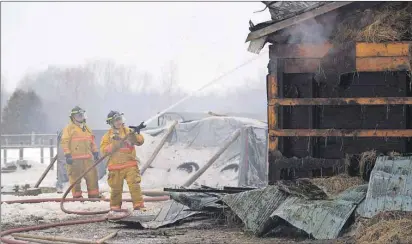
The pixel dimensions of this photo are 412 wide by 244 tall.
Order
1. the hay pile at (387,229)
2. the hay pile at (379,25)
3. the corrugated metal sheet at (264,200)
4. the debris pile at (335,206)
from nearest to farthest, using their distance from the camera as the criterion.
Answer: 1. the hay pile at (387,229)
2. the debris pile at (335,206)
3. the corrugated metal sheet at (264,200)
4. the hay pile at (379,25)

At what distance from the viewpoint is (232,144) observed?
14180 millimetres

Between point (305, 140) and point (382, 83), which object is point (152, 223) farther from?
point (382, 83)

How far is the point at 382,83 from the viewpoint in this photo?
6.76m

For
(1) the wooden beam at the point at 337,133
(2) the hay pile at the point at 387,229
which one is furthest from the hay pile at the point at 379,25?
(2) the hay pile at the point at 387,229

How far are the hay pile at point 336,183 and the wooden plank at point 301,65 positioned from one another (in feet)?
4.00

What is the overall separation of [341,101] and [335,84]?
343 millimetres

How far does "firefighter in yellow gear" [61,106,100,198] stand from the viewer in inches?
445

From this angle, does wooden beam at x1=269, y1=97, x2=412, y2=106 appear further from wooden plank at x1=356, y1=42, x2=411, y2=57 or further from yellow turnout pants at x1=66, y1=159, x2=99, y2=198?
yellow turnout pants at x1=66, y1=159, x2=99, y2=198

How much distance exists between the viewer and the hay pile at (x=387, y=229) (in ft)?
16.8

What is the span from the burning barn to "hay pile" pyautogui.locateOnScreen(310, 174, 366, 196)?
151 mm

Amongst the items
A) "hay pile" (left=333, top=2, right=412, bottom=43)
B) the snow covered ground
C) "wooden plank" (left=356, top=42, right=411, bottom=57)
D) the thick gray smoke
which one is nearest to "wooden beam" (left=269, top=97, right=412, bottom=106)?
"wooden plank" (left=356, top=42, right=411, bottom=57)

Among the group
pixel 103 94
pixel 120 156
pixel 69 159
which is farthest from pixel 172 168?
pixel 103 94

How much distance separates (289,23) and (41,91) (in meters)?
54.0

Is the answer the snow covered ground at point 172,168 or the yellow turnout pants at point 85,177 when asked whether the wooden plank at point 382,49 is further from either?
the snow covered ground at point 172,168
